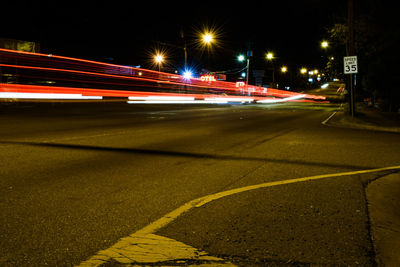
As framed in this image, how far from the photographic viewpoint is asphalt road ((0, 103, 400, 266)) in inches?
152

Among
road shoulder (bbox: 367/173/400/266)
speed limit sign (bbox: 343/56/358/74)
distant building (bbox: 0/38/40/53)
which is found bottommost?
road shoulder (bbox: 367/173/400/266)

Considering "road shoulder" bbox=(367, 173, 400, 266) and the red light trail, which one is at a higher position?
the red light trail

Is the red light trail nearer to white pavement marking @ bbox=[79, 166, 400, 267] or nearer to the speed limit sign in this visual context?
the speed limit sign

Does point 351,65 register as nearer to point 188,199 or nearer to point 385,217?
point 385,217

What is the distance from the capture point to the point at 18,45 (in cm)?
3086

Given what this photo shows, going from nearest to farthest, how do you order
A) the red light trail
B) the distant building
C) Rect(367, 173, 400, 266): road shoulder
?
1. Rect(367, 173, 400, 266): road shoulder
2. the red light trail
3. the distant building

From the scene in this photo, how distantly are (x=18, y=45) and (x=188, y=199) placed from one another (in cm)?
3030

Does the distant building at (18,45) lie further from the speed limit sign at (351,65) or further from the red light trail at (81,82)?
the speed limit sign at (351,65)

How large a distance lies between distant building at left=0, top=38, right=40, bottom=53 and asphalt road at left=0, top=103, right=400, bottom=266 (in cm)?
2252

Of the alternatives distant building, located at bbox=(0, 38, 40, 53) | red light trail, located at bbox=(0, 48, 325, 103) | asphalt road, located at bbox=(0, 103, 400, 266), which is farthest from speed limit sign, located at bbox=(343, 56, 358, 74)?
distant building, located at bbox=(0, 38, 40, 53)

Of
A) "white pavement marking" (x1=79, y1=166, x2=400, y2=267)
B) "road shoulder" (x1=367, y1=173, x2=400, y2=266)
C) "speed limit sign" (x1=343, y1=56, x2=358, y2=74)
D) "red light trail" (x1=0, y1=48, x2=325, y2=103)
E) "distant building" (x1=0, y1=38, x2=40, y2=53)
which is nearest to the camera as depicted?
"white pavement marking" (x1=79, y1=166, x2=400, y2=267)

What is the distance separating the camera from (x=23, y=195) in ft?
18.3

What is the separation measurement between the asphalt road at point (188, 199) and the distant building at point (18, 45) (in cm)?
2252

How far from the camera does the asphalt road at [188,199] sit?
3871 millimetres
